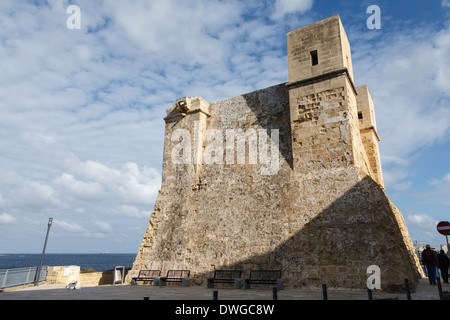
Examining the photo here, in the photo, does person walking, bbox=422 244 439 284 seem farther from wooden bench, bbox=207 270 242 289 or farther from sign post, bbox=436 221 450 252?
wooden bench, bbox=207 270 242 289

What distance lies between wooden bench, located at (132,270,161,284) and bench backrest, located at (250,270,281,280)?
3.74 m

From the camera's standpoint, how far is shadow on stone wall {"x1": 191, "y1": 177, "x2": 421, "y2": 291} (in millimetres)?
8836

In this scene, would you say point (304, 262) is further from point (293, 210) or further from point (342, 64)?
point (342, 64)

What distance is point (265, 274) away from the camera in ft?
33.8

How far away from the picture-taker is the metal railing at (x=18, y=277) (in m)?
10.9

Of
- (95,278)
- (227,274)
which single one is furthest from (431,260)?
(95,278)

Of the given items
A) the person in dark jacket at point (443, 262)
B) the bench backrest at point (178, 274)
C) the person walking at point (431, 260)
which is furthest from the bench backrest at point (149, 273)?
the person in dark jacket at point (443, 262)

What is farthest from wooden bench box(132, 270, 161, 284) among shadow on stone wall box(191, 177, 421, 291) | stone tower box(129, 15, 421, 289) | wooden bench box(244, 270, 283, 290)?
shadow on stone wall box(191, 177, 421, 291)

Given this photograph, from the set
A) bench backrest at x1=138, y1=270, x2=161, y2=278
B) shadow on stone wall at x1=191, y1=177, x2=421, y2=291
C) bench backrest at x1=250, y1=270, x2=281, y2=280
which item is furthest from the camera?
bench backrest at x1=138, y1=270, x2=161, y2=278

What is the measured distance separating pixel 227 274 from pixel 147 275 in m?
3.23

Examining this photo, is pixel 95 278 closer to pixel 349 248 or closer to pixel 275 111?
pixel 275 111

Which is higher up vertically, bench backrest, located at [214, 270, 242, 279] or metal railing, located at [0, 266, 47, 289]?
bench backrest, located at [214, 270, 242, 279]

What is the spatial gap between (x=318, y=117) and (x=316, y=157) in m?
1.39

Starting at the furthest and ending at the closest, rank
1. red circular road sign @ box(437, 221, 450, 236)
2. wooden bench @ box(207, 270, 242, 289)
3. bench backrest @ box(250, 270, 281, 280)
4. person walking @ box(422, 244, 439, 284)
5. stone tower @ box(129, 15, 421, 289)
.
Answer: wooden bench @ box(207, 270, 242, 289) → bench backrest @ box(250, 270, 281, 280) → person walking @ box(422, 244, 439, 284) → stone tower @ box(129, 15, 421, 289) → red circular road sign @ box(437, 221, 450, 236)
